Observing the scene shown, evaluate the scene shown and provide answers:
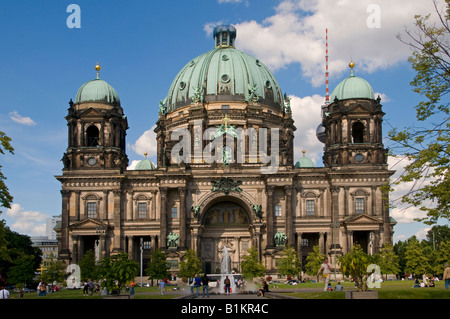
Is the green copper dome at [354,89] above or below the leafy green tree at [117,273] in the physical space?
above

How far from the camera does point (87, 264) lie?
249ft

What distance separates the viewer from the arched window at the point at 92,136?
88188 millimetres

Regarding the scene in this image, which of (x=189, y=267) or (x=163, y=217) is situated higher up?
(x=163, y=217)

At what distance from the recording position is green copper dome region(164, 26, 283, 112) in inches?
3858

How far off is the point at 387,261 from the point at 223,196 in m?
23.6

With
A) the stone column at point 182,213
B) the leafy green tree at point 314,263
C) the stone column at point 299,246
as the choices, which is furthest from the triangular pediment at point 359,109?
the stone column at point 182,213

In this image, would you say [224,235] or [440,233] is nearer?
[224,235]

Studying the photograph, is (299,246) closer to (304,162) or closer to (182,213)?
(182,213)

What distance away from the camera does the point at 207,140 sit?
309 feet

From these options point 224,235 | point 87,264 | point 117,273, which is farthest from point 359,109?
point 117,273

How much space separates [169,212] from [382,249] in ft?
94.5

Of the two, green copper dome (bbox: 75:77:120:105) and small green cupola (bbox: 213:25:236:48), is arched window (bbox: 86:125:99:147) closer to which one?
green copper dome (bbox: 75:77:120:105)

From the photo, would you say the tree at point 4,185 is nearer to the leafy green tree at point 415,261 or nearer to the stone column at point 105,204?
the stone column at point 105,204

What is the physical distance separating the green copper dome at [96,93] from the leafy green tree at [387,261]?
42.1m
